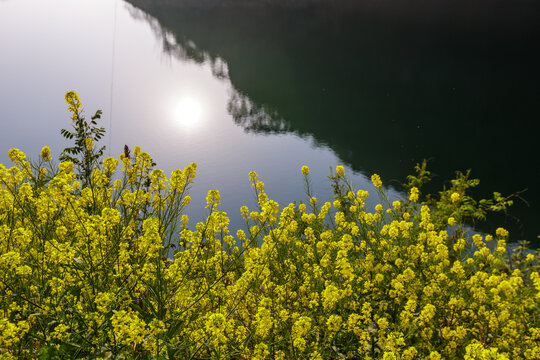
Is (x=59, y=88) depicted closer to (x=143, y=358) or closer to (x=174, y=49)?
(x=174, y=49)

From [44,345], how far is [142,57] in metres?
15.8

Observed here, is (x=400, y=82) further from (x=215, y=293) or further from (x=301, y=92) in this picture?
(x=215, y=293)

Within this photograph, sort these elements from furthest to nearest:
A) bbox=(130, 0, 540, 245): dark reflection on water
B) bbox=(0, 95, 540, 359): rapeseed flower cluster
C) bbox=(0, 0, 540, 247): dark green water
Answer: bbox=(130, 0, 540, 245): dark reflection on water < bbox=(0, 0, 540, 247): dark green water < bbox=(0, 95, 540, 359): rapeseed flower cluster

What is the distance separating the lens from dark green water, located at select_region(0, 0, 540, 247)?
25.9ft

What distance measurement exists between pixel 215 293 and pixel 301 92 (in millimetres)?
10184

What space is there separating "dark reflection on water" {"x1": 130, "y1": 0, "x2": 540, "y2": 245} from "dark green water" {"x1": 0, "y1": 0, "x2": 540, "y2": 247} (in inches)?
2.1

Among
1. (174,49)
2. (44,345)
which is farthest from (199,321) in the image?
(174,49)

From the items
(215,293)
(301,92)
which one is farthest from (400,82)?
(215,293)

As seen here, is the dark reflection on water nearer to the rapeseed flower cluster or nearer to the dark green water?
the dark green water

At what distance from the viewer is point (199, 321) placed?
6.72 feet

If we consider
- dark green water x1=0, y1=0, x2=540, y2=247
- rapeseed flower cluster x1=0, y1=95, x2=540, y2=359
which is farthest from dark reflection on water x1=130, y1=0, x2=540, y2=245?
rapeseed flower cluster x1=0, y1=95, x2=540, y2=359

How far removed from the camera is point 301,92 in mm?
12023

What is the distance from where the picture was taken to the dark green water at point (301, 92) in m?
7.89

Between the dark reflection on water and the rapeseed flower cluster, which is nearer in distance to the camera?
the rapeseed flower cluster
